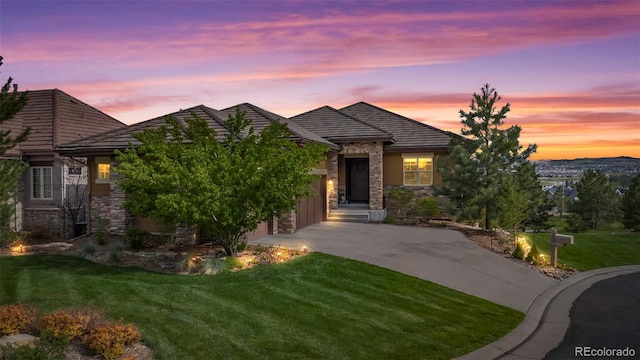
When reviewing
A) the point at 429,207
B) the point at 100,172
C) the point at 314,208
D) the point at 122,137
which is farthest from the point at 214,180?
the point at 429,207

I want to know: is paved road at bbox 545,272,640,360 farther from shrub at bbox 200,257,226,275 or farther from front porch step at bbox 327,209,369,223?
front porch step at bbox 327,209,369,223

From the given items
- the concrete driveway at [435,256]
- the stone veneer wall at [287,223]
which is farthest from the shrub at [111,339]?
the stone veneer wall at [287,223]

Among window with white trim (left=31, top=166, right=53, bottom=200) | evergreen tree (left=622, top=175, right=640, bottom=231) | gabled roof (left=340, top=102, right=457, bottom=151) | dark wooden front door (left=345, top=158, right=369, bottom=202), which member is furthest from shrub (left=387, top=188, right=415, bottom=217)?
evergreen tree (left=622, top=175, right=640, bottom=231)

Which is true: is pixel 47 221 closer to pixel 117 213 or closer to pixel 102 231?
pixel 117 213

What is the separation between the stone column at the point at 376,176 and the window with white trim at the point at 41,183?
17177 millimetres

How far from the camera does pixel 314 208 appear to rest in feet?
80.4

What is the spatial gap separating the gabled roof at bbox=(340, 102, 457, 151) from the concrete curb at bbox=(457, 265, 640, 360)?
11.7 meters

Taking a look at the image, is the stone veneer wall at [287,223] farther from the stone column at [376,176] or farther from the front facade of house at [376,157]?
the stone column at [376,176]

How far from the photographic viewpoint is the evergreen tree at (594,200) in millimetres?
44716

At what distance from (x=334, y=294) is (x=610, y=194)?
43.5m

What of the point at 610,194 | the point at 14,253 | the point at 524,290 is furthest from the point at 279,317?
the point at 610,194

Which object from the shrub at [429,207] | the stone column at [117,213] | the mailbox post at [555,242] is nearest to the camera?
the mailbox post at [555,242]

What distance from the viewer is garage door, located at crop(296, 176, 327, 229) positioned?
22478mm

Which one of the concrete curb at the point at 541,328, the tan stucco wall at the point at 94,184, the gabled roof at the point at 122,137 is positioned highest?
the gabled roof at the point at 122,137
